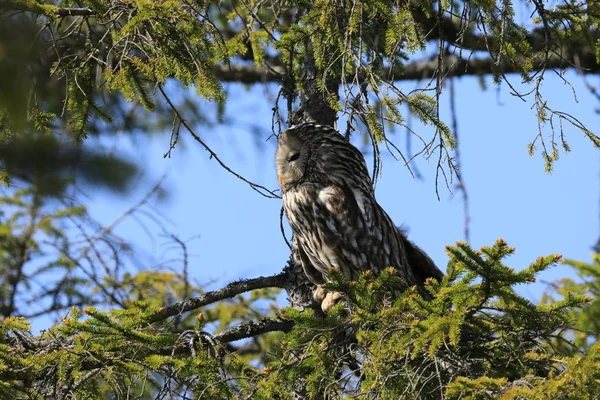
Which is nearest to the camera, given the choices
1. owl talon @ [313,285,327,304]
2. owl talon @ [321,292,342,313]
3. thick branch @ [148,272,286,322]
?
thick branch @ [148,272,286,322]

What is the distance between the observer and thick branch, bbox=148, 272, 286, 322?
476 cm

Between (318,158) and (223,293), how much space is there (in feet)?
3.97

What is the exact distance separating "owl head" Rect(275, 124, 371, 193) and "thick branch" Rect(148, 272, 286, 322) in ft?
2.47

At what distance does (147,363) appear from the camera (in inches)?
152

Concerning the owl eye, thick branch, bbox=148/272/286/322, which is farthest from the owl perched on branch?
thick branch, bbox=148/272/286/322

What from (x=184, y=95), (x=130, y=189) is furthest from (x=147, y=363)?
(x=184, y=95)

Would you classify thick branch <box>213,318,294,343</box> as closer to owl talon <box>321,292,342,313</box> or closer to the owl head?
owl talon <box>321,292,342,313</box>

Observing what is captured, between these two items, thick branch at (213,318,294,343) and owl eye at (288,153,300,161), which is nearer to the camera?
thick branch at (213,318,294,343)

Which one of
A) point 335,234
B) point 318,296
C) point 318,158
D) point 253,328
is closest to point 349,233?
point 335,234

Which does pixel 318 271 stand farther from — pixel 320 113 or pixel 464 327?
pixel 464 327

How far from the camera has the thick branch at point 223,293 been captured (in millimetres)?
4762

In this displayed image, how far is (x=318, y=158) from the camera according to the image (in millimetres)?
5625

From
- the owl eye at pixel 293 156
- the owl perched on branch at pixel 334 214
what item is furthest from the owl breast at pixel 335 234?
the owl eye at pixel 293 156

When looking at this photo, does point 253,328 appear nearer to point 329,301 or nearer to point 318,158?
point 329,301
